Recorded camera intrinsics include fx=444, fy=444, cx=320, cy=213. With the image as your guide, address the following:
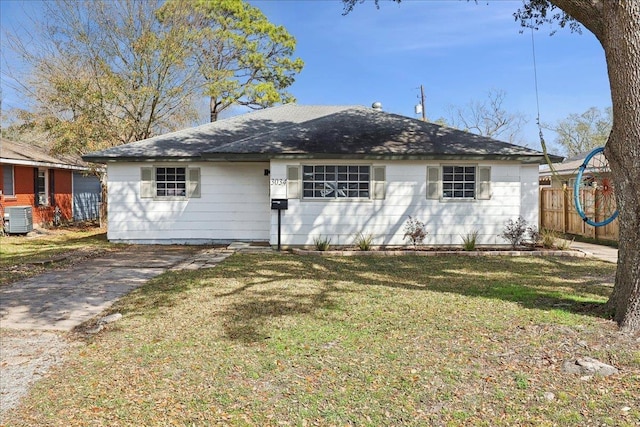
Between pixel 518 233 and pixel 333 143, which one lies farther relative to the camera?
pixel 333 143

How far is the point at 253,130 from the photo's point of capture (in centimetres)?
1418

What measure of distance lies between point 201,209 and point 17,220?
274 inches

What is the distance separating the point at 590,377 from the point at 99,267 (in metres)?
8.34

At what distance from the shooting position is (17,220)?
14.5 m

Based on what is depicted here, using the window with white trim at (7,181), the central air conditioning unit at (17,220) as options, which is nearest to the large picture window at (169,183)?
the central air conditioning unit at (17,220)

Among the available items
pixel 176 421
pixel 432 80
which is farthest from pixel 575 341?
pixel 432 80

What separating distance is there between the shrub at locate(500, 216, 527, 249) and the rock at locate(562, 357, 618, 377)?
26.9 feet

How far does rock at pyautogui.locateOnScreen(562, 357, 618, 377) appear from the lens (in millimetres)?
3403

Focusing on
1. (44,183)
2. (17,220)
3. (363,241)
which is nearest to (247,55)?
(44,183)

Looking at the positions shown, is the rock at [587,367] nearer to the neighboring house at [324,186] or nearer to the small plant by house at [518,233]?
the neighboring house at [324,186]

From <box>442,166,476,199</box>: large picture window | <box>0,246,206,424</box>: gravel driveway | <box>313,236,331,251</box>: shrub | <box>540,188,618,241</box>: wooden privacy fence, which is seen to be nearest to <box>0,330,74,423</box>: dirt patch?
<box>0,246,206,424</box>: gravel driveway

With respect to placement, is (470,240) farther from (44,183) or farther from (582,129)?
(582,129)

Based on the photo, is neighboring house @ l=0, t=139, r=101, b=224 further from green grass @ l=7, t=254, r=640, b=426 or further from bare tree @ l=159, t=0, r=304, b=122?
green grass @ l=7, t=254, r=640, b=426

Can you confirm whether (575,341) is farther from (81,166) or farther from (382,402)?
(81,166)
